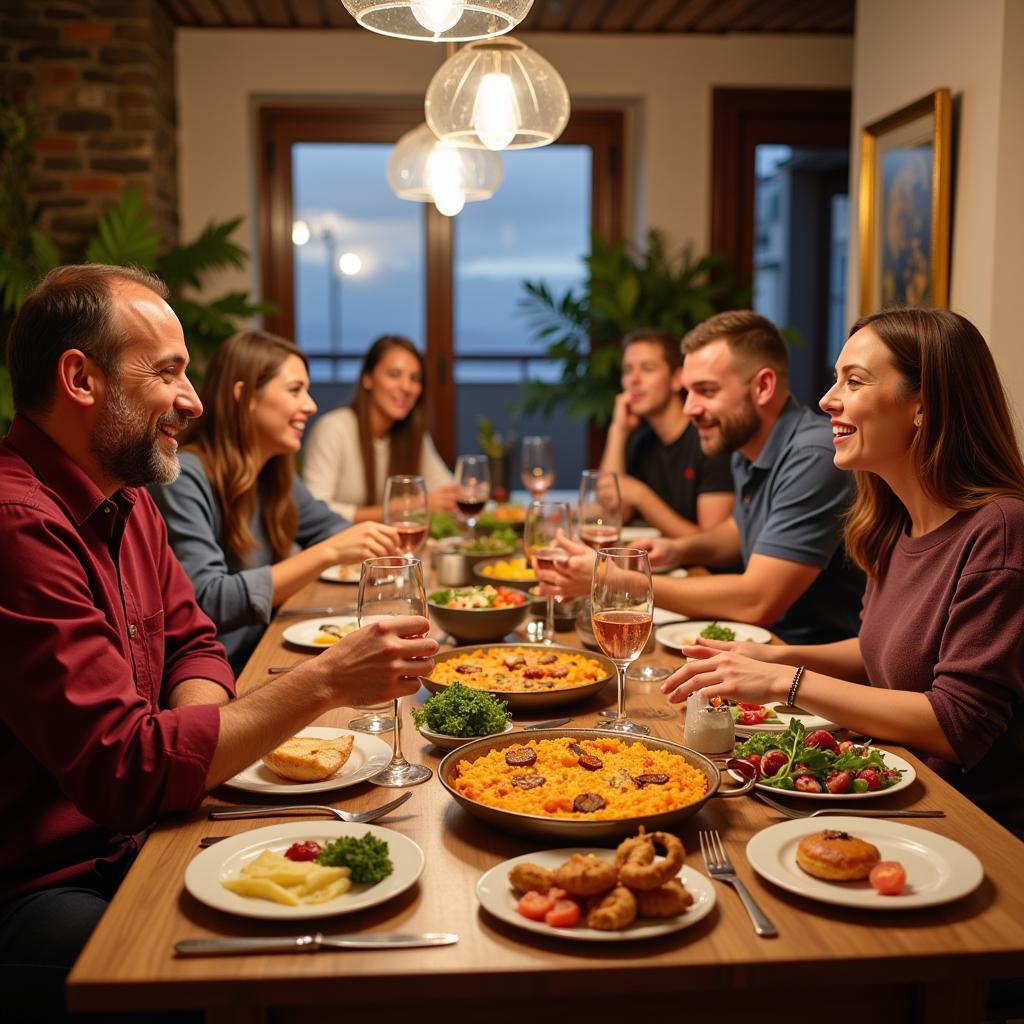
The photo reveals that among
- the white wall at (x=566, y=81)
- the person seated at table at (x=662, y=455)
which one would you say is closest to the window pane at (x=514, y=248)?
the white wall at (x=566, y=81)

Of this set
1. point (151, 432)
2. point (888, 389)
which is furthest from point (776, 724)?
point (151, 432)

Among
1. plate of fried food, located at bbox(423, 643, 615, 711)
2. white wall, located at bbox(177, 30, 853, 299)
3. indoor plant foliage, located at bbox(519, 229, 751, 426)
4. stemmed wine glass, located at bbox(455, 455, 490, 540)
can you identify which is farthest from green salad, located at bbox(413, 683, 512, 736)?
white wall, located at bbox(177, 30, 853, 299)

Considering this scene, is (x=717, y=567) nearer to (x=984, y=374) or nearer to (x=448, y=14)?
(x=984, y=374)

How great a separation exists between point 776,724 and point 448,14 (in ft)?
4.11

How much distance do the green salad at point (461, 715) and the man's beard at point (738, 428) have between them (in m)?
1.46

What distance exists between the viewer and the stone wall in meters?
5.07

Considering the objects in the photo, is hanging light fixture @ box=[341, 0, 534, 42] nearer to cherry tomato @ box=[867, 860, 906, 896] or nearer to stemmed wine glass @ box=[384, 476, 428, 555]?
stemmed wine glass @ box=[384, 476, 428, 555]

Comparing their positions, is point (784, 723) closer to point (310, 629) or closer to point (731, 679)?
point (731, 679)

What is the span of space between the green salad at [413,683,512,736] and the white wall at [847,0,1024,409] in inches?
99.2

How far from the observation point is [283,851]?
1.28 m

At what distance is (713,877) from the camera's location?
1.23 m

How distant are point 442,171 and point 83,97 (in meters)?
2.57

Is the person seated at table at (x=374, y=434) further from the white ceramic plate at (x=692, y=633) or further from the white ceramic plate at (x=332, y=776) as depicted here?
the white ceramic plate at (x=332, y=776)

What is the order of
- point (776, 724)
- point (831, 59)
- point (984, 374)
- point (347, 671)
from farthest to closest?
point (831, 59) < point (984, 374) < point (776, 724) < point (347, 671)
